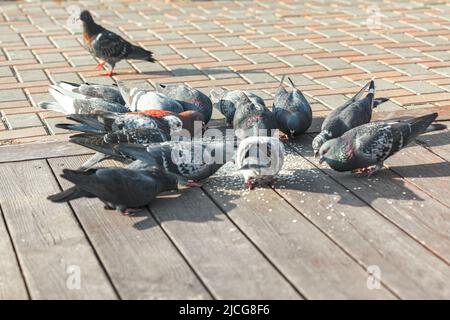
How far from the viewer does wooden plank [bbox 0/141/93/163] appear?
4695 millimetres

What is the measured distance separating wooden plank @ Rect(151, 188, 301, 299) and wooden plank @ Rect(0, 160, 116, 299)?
0.42 m

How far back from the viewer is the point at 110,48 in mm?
6938

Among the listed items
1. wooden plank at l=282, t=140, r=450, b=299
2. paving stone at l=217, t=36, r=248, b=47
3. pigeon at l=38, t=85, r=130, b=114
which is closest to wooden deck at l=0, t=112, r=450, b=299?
wooden plank at l=282, t=140, r=450, b=299

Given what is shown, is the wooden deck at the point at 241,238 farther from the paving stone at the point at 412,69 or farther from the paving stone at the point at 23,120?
the paving stone at the point at 412,69

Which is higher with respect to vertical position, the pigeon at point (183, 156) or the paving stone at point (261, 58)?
the pigeon at point (183, 156)

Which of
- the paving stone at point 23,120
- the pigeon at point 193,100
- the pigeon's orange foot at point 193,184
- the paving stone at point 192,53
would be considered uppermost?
the pigeon at point 193,100

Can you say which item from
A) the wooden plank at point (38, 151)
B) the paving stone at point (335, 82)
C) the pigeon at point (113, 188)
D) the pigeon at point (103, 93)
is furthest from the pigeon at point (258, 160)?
the paving stone at point (335, 82)

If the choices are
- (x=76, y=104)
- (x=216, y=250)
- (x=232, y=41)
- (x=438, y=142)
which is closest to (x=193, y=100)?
(x=76, y=104)

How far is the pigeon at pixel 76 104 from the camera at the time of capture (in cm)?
514

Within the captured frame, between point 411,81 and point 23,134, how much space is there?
314 cm

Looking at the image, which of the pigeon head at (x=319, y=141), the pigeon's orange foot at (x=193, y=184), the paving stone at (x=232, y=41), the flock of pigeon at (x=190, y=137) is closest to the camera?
the flock of pigeon at (x=190, y=137)

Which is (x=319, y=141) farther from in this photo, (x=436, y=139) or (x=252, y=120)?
(x=436, y=139)

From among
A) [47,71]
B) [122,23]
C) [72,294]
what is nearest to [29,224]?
[72,294]

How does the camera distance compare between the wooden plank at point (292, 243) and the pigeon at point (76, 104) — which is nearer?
the wooden plank at point (292, 243)
